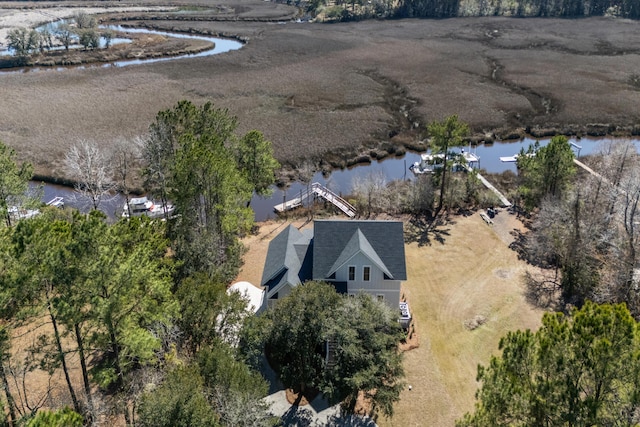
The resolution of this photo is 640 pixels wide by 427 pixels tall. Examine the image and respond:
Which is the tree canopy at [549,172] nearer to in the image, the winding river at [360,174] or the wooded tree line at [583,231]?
the wooded tree line at [583,231]

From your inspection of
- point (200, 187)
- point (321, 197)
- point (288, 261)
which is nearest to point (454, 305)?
point (288, 261)

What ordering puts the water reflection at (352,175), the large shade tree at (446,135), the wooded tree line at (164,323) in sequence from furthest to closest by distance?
1. the water reflection at (352,175)
2. the large shade tree at (446,135)
3. the wooded tree line at (164,323)

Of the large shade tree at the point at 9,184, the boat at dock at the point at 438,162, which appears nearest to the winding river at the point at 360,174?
the boat at dock at the point at 438,162

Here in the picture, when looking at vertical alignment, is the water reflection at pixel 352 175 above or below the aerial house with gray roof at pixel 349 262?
below

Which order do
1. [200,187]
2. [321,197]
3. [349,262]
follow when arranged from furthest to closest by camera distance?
[321,197] < [200,187] < [349,262]

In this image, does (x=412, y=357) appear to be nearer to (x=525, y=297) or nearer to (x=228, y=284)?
(x=525, y=297)

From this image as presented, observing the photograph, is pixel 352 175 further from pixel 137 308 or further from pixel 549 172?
pixel 137 308

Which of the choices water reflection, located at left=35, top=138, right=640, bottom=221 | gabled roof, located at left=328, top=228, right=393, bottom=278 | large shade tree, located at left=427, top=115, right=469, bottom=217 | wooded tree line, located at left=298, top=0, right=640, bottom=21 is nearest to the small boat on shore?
water reflection, located at left=35, top=138, right=640, bottom=221
